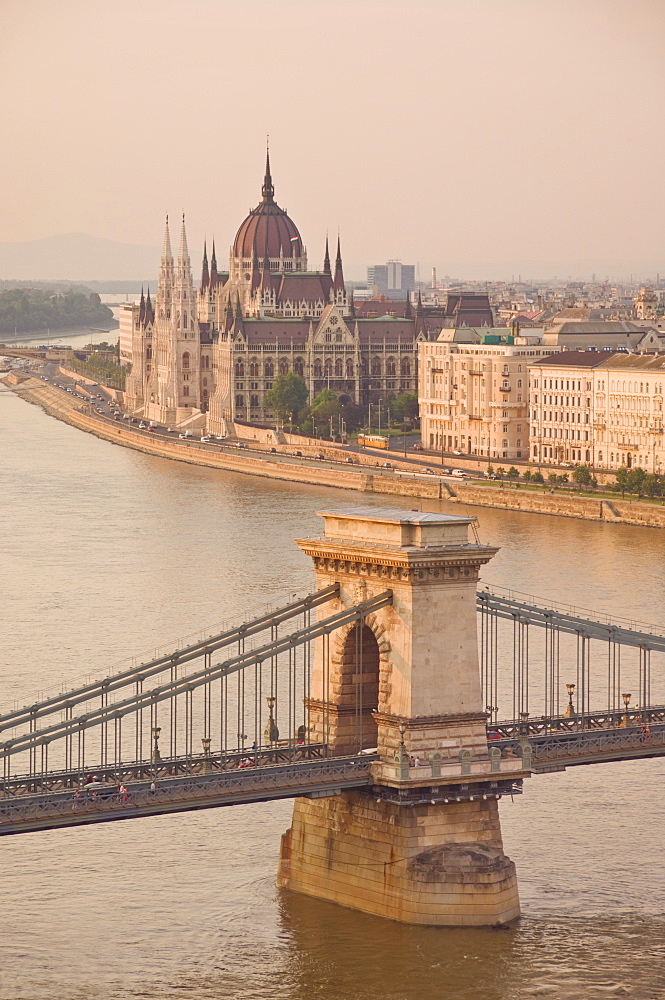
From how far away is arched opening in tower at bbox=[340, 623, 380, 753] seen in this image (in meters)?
24.4

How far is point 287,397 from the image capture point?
10519cm

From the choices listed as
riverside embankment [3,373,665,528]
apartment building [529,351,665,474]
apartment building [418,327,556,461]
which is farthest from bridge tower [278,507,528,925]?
apartment building [418,327,556,461]

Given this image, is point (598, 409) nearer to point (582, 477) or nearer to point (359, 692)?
point (582, 477)

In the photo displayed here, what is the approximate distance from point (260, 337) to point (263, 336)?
19 centimetres

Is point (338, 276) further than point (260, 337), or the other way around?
point (338, 276)

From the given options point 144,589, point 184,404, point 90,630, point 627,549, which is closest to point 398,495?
point 627,549

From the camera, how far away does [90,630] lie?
1711 inches

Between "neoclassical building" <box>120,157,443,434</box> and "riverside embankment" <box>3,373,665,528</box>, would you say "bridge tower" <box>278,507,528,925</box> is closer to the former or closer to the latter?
"riverside embankment" <box>3,373,665,528</box>

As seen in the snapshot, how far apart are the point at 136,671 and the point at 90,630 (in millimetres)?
19777

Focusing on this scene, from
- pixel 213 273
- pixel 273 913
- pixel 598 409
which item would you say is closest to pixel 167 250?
pixel 213 273

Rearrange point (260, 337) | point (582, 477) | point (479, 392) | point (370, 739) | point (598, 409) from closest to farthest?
point (370, 739) < point (582, 477) < point (598, 409) < point (479, 392) < point (260, 337)

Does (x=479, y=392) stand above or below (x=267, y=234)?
below

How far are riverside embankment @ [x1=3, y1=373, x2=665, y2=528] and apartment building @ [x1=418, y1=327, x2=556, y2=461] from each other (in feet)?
20.5

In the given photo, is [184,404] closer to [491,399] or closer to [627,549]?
[491,399]
